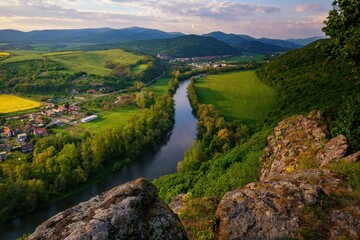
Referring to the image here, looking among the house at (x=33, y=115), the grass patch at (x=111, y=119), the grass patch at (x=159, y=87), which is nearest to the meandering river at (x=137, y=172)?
the grass patch at (x=111, y=119)

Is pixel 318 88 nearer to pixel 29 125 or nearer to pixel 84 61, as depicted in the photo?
pixel 29 125

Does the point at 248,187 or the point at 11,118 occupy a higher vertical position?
the point at 248,187

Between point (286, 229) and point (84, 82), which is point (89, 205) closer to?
point (286, 229)

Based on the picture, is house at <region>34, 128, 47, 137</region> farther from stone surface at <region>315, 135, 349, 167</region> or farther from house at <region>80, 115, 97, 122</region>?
stone surface at <region>315, 135, 349, 167</region>

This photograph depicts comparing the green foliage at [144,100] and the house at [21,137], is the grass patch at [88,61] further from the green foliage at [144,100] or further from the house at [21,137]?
the house at [21,137]

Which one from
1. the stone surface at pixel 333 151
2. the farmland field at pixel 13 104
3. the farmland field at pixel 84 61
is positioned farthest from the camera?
the farmland field at pixel 84 61

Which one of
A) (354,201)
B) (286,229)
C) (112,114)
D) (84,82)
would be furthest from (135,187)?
(84,82)
